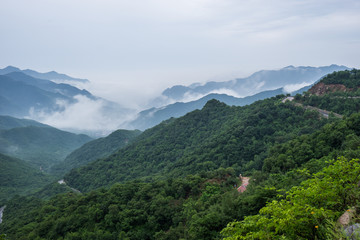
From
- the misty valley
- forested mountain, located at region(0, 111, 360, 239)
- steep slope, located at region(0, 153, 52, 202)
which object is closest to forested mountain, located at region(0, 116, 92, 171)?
steep slope, located at region(0, 153, 52, 202)

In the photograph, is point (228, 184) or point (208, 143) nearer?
point (228, 184)

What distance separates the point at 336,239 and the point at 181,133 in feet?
227

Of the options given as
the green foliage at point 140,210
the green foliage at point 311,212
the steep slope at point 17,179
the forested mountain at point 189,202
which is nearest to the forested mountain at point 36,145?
the steep slope at point 17,179

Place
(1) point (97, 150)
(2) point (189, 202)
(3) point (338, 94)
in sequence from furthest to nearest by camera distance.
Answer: (1) point (97, 150), (3) point (338, 94), (2) point (189, 202)

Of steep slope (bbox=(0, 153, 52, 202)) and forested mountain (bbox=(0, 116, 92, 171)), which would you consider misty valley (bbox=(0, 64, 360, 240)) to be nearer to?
steep slope (bbox=(0, 153, 52, 202))

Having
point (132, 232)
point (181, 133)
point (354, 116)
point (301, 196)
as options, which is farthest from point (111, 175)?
point (301, 196)

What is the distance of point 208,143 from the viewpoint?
177 feet

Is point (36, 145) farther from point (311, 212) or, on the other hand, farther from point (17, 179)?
point (311, 212)

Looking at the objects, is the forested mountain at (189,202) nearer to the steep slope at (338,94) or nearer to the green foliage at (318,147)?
the green foliage at (318,147)

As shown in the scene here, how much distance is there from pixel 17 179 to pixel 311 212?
108 meters

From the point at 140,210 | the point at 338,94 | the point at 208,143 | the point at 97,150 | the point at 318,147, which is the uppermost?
the point at 338,94

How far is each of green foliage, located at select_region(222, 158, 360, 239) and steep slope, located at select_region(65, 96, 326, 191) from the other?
29.2 metres

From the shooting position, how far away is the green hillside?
14336 cm

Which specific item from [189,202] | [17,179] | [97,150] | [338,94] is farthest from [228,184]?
[97,150]
